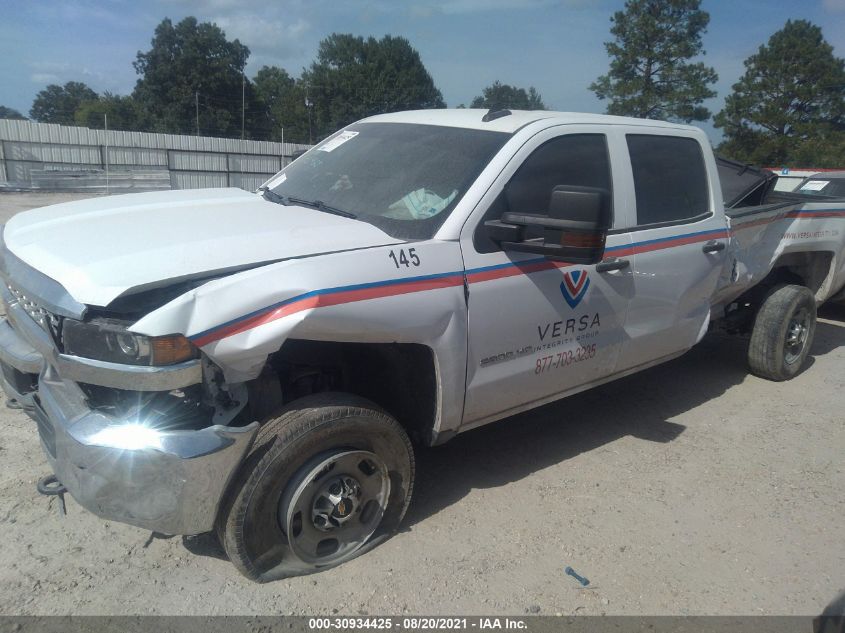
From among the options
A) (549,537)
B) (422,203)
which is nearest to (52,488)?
(422,203)

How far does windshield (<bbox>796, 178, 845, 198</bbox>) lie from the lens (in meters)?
10.1

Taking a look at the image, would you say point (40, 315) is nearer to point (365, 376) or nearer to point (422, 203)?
point (365, 376)

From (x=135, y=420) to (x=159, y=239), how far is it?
753mm

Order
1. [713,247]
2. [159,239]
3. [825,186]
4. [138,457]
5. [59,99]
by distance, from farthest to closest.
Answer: [59,99]
[825,186]
[713,247]
[159,239]
[138,457]

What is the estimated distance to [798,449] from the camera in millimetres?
4559

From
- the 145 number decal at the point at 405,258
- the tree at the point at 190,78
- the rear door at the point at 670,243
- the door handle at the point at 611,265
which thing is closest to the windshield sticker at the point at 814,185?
the rear door at the point at 670,243

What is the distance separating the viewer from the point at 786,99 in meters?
44.3

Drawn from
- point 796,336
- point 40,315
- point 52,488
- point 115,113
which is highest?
point 115,113

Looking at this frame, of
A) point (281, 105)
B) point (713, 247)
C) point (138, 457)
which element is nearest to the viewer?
point (138, 457)

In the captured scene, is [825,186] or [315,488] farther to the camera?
[825,186]

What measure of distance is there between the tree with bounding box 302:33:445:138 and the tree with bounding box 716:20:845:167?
2337 cm

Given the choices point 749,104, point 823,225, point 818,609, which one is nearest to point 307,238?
point 818,609

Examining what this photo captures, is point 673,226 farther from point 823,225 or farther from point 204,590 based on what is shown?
point 204,590

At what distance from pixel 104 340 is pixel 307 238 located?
2.94ft
